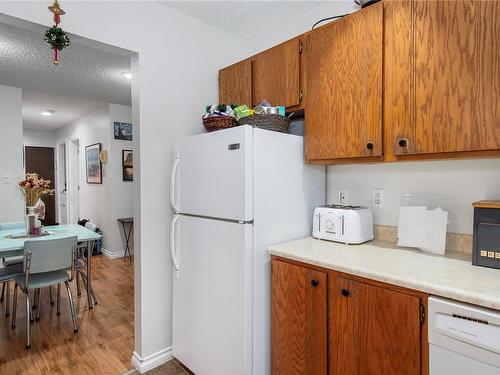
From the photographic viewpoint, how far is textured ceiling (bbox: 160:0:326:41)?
209 centimetres

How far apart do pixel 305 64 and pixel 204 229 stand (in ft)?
3.84

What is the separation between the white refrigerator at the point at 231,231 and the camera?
5.07 ft

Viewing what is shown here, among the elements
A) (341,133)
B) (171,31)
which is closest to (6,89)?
(171,31)

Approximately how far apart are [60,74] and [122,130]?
4.60 feet

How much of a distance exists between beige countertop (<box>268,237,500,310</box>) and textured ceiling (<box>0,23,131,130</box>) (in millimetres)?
2038

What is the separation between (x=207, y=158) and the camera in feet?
5.72

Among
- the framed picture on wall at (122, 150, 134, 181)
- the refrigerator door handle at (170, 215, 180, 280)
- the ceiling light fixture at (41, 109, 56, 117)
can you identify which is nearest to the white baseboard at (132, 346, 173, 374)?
the refrigerator door handle at (170, 215, 180, 280)

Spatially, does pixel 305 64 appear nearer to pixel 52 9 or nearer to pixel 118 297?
pixel 52 9

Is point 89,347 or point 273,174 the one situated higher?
point 273,174

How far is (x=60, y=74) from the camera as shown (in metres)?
3.32

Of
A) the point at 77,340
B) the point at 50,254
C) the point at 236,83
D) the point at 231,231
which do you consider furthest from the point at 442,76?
the point at 77,340

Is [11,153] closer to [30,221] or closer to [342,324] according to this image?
[30,221]

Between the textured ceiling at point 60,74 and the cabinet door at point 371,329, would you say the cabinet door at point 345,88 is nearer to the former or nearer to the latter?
the cabinet door at point 371,329

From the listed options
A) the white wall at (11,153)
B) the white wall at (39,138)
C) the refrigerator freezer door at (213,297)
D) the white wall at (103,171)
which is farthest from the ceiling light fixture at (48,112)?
the refrigerator freezer door at (213,297)
